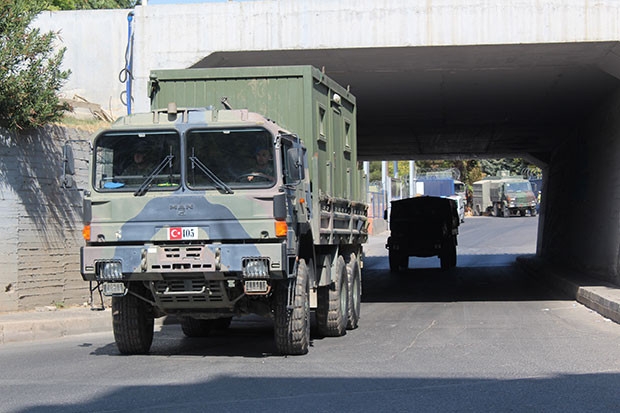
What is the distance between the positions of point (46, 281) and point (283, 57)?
5.99m

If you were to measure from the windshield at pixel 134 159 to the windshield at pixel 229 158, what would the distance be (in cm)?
22

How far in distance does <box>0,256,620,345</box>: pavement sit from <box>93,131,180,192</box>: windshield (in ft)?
12.1

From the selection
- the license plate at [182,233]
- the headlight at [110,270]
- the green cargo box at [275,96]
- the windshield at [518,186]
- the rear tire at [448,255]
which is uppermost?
the green cargo box at [275,96]

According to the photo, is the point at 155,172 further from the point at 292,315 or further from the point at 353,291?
the point at 353,291

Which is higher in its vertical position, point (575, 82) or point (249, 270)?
point (575, 82)

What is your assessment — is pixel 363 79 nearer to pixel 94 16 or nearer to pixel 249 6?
pixel 249 6

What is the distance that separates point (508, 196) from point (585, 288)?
5144 centimetres

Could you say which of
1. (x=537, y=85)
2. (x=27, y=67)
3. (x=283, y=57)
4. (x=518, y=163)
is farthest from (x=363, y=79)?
(x=518, y=163)

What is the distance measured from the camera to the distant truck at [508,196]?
67438 millimetres

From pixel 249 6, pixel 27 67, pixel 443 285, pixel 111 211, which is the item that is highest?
pixel 249 6

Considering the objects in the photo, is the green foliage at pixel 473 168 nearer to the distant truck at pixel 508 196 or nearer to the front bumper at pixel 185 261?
the distant truck at pixel 508 196

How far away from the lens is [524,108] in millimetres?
24000

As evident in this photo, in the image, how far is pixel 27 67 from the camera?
14711 millimetres

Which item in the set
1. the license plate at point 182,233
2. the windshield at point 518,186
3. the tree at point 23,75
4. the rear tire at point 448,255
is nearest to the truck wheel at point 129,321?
the license plate at point 182,233
